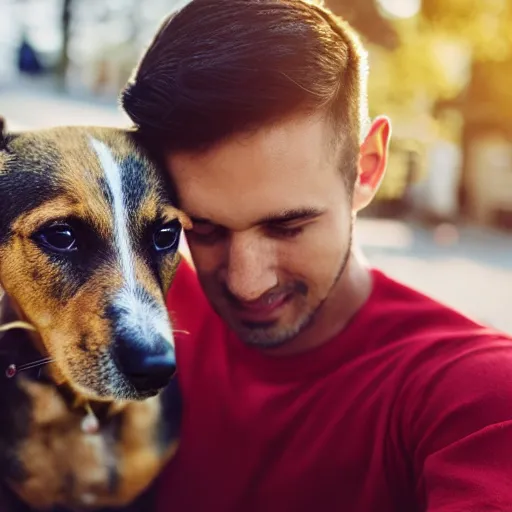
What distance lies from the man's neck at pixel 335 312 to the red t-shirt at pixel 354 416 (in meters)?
0.02

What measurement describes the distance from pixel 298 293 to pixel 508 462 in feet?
1.38

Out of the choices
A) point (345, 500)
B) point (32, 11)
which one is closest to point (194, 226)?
point (345, 500)

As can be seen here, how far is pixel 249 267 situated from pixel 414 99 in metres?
0.93

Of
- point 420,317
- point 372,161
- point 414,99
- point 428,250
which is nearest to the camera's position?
point 420,317

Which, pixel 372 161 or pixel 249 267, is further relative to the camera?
pixel 372 161

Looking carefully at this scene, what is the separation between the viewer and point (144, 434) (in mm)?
1082

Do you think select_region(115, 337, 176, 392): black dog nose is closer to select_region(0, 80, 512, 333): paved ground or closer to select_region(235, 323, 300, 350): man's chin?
select_region(235, 323, 300, 350): man's chin

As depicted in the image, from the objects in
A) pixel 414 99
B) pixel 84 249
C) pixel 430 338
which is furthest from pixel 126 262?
pixel 414 99

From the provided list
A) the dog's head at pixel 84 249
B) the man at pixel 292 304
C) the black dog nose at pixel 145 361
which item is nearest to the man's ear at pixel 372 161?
the man at pixel 292 304

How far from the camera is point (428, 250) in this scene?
2.85 m

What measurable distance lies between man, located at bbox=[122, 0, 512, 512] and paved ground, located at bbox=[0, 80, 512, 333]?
180 millimetres

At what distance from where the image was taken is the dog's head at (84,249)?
897 millimetres

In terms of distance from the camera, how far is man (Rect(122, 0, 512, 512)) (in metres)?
0.94

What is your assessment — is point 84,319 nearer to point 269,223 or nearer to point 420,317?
point 269,223
